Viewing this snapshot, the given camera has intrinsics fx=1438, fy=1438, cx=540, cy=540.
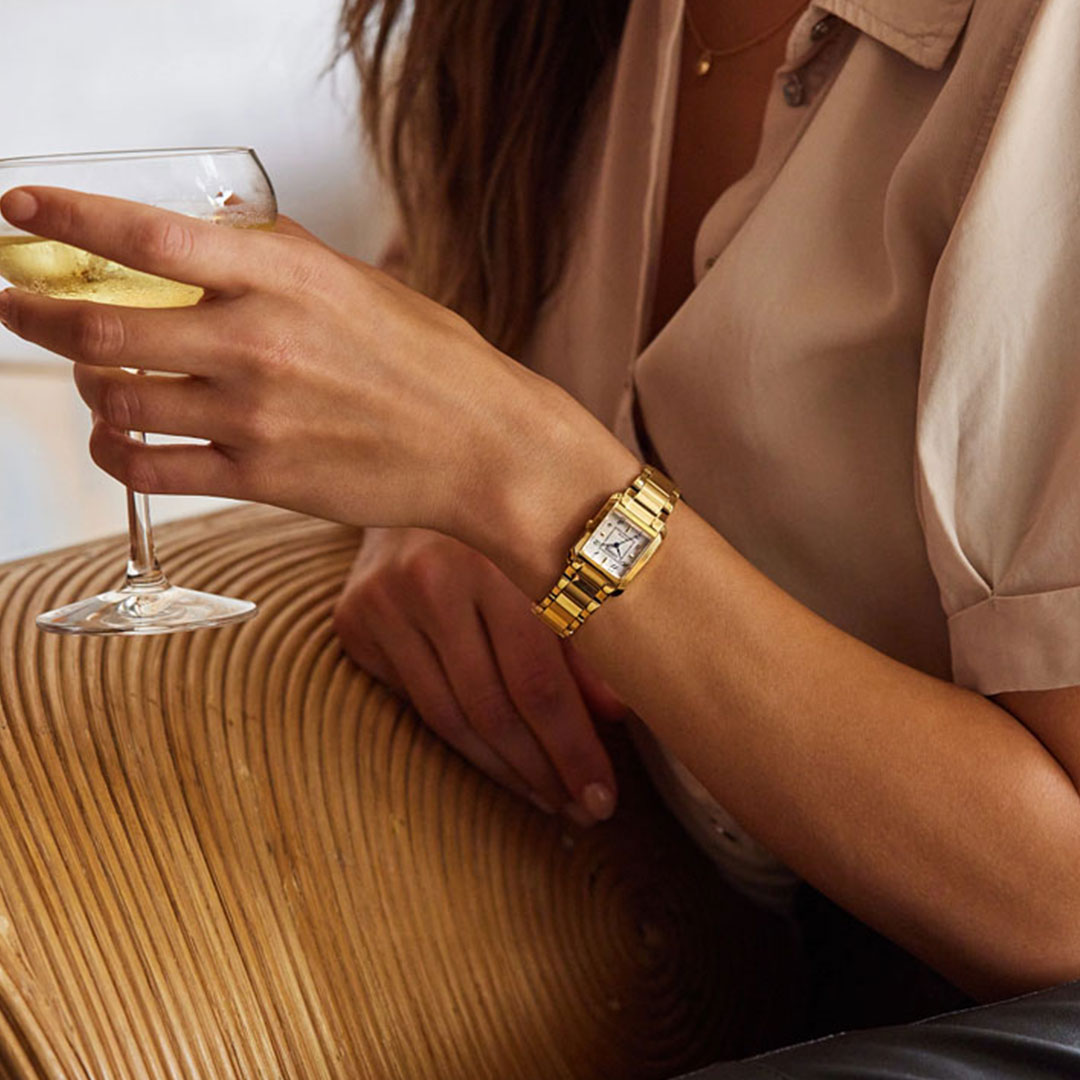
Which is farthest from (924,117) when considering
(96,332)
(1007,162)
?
(96,332)

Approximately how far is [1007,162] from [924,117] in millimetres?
133

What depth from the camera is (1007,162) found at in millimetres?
746

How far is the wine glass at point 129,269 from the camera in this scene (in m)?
0.68

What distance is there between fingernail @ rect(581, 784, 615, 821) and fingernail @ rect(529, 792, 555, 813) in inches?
1.0

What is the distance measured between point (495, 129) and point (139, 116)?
45.7 inches

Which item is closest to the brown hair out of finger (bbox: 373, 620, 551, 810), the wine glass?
finger (bbox: 373, 620, 551, 810)

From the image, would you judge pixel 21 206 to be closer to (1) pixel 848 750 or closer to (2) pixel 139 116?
(1) pixel 848 750

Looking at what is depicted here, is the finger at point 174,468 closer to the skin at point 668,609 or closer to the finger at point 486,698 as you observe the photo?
the skin at point 668,609

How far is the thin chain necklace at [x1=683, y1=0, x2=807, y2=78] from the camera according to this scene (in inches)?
43.1

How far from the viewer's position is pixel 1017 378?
2.50ft

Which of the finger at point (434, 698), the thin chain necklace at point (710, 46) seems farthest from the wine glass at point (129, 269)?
the thin chain necklace at point (710, 46)

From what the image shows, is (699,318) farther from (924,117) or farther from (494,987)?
(494,987)

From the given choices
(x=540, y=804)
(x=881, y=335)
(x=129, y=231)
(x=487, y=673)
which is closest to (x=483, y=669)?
(x=487, y=673)

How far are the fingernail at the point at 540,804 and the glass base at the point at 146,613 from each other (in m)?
0.25
